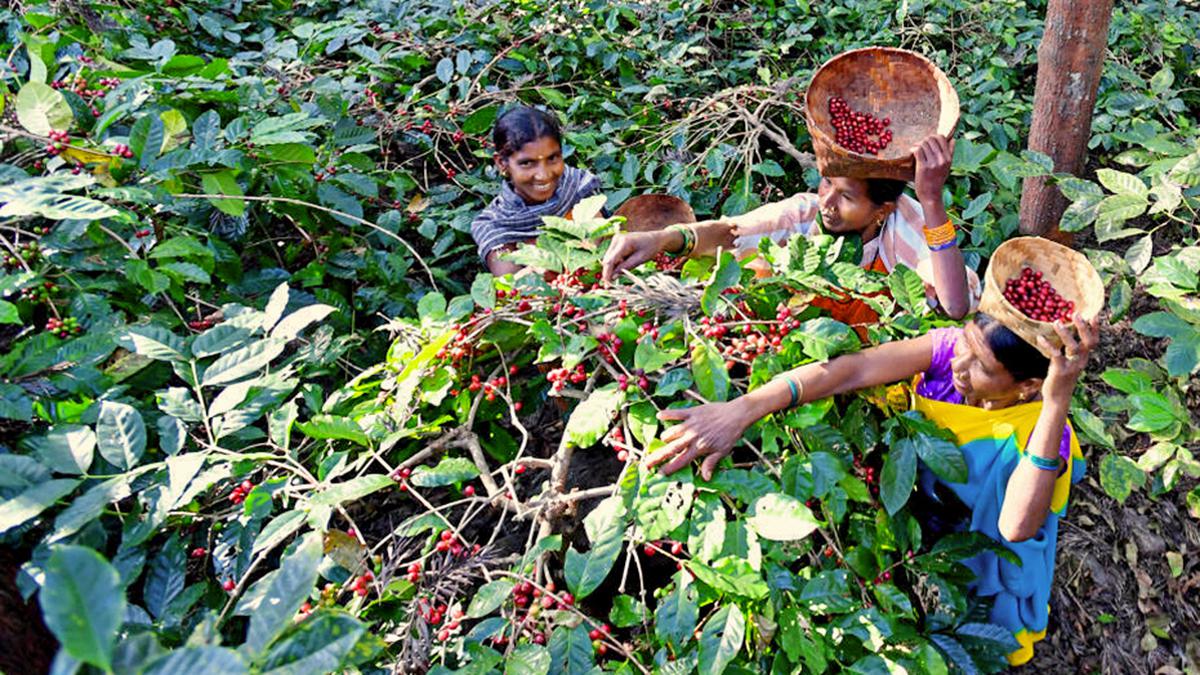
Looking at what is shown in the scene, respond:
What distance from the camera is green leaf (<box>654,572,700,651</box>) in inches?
61.8

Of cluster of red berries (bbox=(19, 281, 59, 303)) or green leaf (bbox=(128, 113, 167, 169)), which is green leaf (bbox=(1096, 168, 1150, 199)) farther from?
cluster of red berries (bbox=(19, 281, 59, 303))

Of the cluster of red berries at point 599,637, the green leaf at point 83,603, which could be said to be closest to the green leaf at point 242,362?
the cluster of red berries at point 599,637

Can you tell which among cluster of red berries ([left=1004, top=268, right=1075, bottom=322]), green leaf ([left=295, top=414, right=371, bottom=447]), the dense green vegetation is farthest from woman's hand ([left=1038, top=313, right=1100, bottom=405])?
green leaf ([left=295, top=414, right=371, bottom=447])

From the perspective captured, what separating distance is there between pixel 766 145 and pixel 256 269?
2.20 meters

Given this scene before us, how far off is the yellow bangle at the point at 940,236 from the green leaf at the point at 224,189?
1.87 m

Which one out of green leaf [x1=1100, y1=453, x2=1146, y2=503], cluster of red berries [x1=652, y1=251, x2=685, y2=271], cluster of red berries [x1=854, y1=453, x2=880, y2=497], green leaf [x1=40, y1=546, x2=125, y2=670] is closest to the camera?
green leaf [x1=40, y1=546, x2=125, y2=670]

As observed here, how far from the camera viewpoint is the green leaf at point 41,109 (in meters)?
2.08

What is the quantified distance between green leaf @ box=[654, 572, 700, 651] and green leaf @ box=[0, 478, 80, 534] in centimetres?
104

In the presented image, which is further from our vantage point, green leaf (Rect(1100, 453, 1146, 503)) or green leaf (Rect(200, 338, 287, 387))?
green leaf (Rect(1100, 453, 1146, 503))

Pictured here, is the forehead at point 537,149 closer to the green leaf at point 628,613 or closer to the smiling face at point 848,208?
the smiling face at point 848,208

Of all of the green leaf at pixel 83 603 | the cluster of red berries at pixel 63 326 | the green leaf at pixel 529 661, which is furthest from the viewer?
the cluster of red berries at pixel 63 326

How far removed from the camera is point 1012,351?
6.07ft

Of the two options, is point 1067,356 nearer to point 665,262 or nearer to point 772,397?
point 772,397

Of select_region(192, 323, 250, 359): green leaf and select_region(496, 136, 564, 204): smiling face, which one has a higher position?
select_region(192, 323, 250, 359): green leaf
